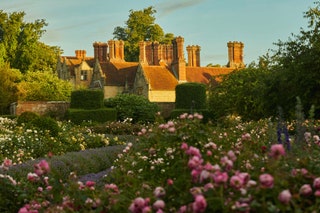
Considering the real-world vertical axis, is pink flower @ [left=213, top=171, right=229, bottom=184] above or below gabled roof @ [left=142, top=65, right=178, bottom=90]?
below

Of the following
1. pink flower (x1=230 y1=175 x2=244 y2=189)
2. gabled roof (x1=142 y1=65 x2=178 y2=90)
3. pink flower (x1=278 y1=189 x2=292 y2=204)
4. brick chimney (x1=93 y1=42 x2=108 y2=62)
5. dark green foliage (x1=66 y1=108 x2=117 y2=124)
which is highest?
brick chimney (x1=93 y1=42 x2=108 y2=62)

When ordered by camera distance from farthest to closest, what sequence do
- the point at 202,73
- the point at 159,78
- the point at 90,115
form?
the point at 202,73 < the point at 159,78 < the point at 90,115

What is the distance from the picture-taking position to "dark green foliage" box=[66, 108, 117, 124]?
3447 cm

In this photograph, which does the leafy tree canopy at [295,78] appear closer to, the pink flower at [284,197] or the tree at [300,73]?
the tree at [300,73]

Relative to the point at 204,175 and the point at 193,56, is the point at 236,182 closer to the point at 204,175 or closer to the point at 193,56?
the point at 204,175

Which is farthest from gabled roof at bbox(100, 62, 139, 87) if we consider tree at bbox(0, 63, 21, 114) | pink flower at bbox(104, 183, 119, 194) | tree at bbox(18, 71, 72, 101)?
pink flower at bbox(104, 183, 119, 194)

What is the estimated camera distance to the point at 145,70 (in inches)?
2121

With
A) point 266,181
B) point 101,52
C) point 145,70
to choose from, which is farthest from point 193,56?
point 266,181

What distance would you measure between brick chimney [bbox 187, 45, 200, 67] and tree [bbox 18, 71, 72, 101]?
20.2 meters

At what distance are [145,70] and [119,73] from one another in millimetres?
4856

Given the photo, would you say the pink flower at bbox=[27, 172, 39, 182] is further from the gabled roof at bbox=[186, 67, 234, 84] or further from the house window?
the house window

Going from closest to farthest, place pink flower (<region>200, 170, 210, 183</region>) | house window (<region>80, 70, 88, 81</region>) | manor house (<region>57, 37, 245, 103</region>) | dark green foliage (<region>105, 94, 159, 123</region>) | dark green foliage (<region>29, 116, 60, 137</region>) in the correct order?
pink flower (<region>200, 170, 210, 183</region>) < dark green foliage (<region>29, 116, 60, 137</region>) < dark green foliage (<region>105, 94, 159, 123</region>) < manor house (<region>57, 37, 245, 103</region>) < house window (<region>80, 70, 88, 81</region>)

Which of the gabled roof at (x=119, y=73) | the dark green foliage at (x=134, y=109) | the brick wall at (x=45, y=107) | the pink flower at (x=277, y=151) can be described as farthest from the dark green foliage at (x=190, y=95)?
the pink flower at (x=277, y=151)

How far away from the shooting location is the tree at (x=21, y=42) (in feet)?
188
